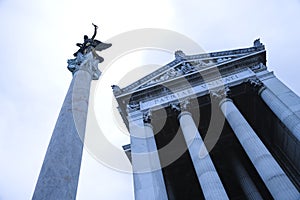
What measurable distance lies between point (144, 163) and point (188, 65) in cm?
1130

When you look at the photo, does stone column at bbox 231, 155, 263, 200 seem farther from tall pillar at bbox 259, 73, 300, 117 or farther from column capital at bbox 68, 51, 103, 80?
column capital at bbox 68, 51, 103, 80

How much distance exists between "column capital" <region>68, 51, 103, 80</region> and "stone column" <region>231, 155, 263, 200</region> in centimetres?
1322

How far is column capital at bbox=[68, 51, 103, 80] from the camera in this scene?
13.2m

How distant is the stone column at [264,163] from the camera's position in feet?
49.2

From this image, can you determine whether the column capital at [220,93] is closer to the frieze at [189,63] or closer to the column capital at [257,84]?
the column capital at [257,84]

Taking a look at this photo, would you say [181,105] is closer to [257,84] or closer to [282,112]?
[257,84]

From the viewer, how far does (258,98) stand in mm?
23984

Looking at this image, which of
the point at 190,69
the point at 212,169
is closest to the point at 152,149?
the point at 212,169

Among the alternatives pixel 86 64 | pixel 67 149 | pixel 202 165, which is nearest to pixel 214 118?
pixel 202 165

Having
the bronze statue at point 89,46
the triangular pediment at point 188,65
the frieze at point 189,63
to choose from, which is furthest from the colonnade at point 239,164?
the bronze statue at point 89,46

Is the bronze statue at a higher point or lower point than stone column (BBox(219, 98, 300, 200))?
higher

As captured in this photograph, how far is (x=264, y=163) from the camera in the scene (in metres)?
16.6

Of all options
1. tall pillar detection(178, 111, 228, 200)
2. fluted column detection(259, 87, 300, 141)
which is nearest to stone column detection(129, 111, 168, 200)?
tall pillar detection(178, 111, 228, 200)

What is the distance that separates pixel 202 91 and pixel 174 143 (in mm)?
4520
